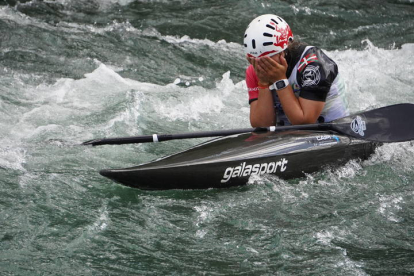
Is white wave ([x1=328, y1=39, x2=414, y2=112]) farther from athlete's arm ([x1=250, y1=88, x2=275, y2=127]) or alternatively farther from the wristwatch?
the wristwatch

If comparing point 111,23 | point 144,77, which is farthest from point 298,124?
point 111,23

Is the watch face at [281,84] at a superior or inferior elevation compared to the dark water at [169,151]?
Result: superior

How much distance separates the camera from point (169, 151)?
580 cm

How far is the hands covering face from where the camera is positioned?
188 inches

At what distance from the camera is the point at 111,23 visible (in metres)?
9.62

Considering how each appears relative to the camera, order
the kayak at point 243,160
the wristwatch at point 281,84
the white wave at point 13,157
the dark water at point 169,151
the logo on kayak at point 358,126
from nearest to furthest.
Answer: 1. the dark water at point 169,151
2. the kayak at point 243,160
3. the wristwatch at point 281,84
4. the white wave at point 13,157
5. the logo on kayak at point 358,126

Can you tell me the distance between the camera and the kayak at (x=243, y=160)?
4.58 meters

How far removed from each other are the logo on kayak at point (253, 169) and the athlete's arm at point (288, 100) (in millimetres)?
384

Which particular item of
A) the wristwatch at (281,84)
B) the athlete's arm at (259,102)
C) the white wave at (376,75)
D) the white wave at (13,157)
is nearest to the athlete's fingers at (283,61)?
the wristwatch at (281,84)

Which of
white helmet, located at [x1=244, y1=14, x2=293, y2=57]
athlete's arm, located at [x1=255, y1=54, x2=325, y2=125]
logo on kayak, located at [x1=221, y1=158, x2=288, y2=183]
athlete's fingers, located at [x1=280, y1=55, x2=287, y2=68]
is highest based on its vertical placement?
white helmet, located at [x1=244, y1=14, x2=293, y2=57]

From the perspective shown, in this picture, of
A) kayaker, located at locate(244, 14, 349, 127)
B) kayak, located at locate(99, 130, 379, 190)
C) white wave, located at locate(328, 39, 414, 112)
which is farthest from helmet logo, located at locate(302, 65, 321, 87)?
white wave, located at locate(328, 39, 414, 112)

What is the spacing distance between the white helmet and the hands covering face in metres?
0.05

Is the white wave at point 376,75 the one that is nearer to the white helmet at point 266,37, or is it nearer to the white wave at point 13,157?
the white helmet at point 266,37

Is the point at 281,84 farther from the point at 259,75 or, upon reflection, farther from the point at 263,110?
the point at 263,110
